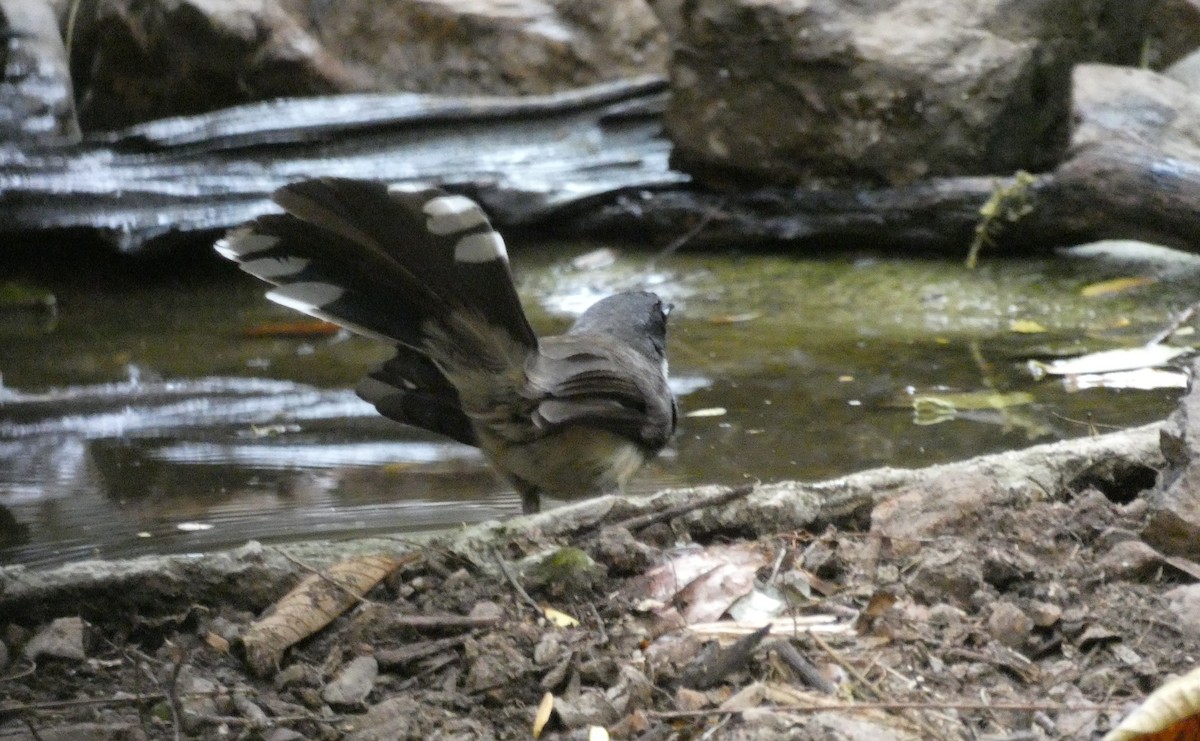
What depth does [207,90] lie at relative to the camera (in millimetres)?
9922

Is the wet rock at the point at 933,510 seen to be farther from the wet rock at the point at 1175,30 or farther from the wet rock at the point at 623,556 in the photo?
the wet rock at the point at 1175,30

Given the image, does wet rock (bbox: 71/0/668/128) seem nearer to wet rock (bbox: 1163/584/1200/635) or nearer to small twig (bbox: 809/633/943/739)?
small twig (bbox: 809/633/943/739)

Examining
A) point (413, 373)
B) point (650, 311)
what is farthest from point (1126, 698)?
point (650, 311)

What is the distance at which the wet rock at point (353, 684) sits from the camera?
2.45m

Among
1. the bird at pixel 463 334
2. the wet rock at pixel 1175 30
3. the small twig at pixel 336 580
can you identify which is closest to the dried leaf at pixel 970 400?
the bird at pixel 463 334

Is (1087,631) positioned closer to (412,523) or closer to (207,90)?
(412,523)

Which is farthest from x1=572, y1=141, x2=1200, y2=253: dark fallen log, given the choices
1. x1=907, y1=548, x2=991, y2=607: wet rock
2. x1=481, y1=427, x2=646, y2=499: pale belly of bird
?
x1=907, y1=548, x2=991, y2=607: wet rock

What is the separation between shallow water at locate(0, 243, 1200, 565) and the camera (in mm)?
4410

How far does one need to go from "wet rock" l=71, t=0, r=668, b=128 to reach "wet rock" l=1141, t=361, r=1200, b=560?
8112 mm

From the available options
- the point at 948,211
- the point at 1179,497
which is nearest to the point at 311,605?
the point at 1179,497

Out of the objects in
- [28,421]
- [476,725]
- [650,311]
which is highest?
[476,725]

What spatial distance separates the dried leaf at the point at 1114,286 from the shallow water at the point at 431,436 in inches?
2.3

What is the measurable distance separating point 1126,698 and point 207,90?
8.83 meters

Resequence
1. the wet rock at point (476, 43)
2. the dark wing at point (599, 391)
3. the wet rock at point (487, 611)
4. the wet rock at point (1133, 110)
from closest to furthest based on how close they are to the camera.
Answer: the wet rock at point (487, 611) < the dark wing at point (599, 391) < the wet rock at point (1133, 110) < the wet rock at point (476, 43)
